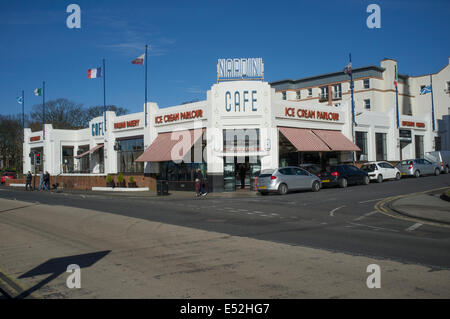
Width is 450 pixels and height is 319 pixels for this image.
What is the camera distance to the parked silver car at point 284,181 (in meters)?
22.7

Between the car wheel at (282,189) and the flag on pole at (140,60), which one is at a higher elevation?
the flag on pole at (140,60)

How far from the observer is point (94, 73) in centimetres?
3628

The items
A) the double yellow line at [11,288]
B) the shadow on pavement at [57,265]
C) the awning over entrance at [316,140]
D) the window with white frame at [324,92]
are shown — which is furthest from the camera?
the window with white frame at [324,92]

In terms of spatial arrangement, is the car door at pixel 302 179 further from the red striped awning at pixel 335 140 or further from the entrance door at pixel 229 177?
the red striped awning at pixel 335 140

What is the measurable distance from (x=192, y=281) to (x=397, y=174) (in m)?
28.3

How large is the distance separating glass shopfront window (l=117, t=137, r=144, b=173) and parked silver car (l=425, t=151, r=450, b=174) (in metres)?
25.5

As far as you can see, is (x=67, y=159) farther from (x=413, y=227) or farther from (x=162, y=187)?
(x=413, y=227)

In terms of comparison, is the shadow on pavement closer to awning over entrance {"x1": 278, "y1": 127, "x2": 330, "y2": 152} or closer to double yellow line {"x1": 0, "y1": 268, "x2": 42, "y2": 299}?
double yellow line {"x1": 0, "y1": 268, "x2": 42, "y2": 299}

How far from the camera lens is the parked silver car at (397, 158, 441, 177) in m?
32.1

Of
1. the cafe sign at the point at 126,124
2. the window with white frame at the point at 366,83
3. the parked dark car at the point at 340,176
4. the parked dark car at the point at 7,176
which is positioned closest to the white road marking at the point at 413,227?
the parked dark car at the point at 340,176

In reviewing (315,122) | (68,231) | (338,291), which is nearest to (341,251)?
(338,291)

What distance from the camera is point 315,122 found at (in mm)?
32438

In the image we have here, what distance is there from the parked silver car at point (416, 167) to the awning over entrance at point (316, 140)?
4067mm

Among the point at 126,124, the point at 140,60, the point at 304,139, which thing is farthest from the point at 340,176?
the point at 126,124
